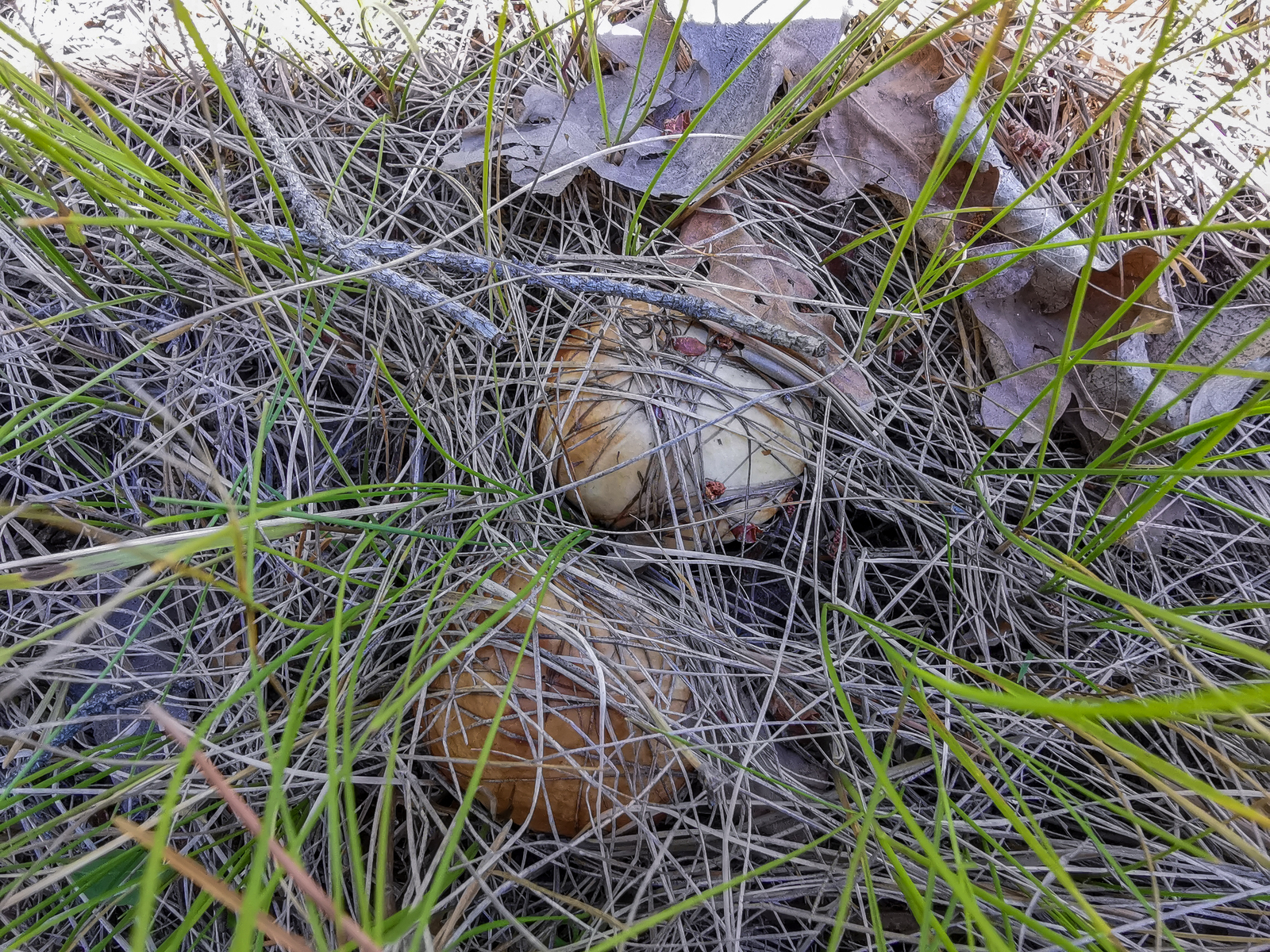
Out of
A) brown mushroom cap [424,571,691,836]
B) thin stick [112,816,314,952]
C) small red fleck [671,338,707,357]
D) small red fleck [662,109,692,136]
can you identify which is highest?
small red fleck [662,109,692,136]

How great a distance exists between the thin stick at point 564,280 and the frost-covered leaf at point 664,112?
7.2 inches

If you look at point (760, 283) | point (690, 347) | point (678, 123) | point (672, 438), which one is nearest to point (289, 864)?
point (672, 438)

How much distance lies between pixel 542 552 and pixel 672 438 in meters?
0.27

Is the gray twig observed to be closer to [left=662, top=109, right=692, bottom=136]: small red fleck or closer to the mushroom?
the mushroom

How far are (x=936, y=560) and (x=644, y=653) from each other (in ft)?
1.73

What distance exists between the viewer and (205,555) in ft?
3.51

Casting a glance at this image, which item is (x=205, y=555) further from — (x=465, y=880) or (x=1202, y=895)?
(x=1202, y=895)

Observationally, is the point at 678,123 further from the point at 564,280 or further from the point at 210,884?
the point at 210,884

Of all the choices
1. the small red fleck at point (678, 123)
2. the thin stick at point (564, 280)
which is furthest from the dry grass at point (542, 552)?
the small red fleck at point (678, 123)

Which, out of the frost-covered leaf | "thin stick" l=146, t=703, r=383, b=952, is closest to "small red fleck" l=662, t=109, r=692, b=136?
the frost-covered leaf

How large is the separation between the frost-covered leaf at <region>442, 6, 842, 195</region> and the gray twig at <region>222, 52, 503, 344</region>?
0.88ft

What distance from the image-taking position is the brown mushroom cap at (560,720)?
97 cm

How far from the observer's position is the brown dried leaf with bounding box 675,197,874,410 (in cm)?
121

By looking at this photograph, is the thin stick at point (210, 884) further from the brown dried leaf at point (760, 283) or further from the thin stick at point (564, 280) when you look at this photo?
the brown dried leaf at point (760, 283)
